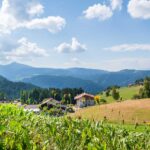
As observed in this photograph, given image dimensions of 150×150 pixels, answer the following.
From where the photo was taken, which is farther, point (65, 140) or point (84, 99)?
point (84, 99)

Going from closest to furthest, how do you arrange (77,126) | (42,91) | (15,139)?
(15,139) → (77,126) → (42,91)

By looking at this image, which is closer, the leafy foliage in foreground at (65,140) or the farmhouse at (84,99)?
the leafy foliage in foreground at (65,140)

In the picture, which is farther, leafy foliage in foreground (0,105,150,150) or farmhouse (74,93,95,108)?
farmhouse (74,93,95,108)

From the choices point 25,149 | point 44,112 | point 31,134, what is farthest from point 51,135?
point 44,112

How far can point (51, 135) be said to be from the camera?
559 centimetres

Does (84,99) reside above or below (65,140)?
above

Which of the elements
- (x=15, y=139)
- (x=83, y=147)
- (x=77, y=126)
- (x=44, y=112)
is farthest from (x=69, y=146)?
(x=44, y=112)

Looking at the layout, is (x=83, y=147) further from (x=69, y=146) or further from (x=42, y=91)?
(x=42, y=91)

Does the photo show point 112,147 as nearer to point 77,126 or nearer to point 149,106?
point 77,126

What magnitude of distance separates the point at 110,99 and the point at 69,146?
182 m

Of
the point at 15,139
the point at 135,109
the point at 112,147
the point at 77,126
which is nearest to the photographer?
the point at 112,147

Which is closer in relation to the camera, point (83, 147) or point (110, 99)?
point (83, 147)

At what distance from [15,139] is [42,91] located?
168m

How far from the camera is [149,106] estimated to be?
88.1 m
